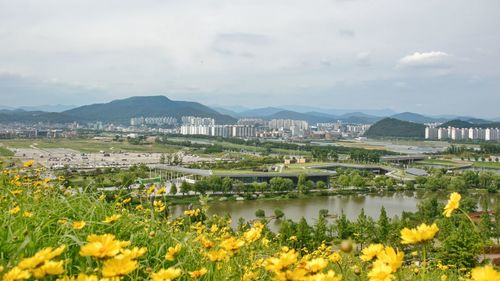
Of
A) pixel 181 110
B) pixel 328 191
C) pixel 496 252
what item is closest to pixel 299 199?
pixel 328 191

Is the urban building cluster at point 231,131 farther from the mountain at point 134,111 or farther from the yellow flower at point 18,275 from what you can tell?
the yellow flower at point 18,275

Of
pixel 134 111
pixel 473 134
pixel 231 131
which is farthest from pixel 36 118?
pixel 473 134

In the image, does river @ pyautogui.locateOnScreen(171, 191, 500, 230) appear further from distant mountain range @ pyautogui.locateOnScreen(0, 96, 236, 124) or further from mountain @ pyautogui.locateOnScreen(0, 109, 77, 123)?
distant mountain range @ pyautogui.locateOnScreen(0, 96, 236, 124)

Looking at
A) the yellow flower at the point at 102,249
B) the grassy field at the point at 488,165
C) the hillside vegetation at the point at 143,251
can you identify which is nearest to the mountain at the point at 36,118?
the grassy field at the point at 488,165

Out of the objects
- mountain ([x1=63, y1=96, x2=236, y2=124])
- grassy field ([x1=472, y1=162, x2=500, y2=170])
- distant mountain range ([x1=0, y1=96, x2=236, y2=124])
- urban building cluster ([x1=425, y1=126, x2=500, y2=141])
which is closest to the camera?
grassy field ([x1=472, y1=162, x2=500, y2=170])

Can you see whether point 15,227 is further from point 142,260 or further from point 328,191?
point 328,191

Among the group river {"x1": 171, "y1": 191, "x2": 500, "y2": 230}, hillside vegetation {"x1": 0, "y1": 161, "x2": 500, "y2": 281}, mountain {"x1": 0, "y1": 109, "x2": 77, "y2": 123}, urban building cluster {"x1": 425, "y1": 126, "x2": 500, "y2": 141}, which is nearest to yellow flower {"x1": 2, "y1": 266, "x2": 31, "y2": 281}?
hillside vegetation {"x1": 0, "y1": 161, "x2": 500, "y2": 281}

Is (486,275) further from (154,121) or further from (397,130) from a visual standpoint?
(154,121)
